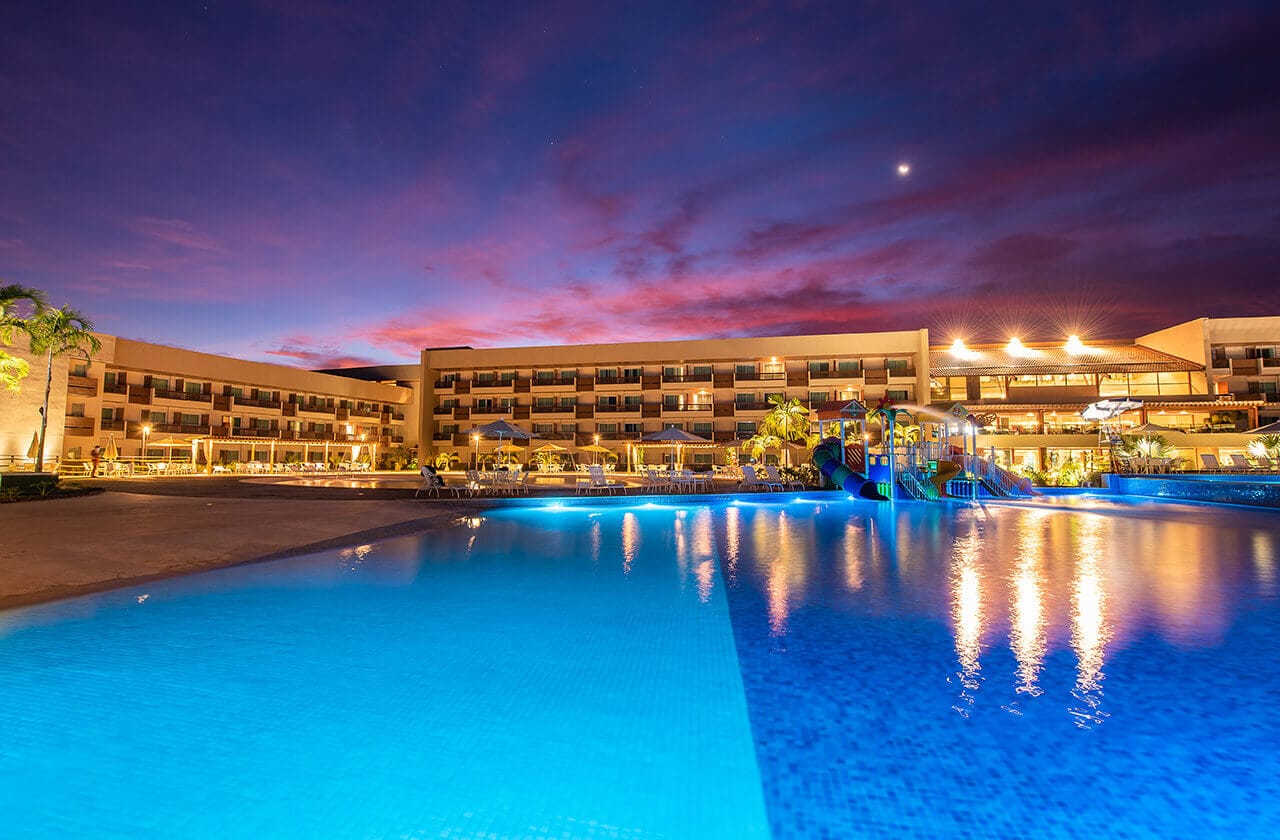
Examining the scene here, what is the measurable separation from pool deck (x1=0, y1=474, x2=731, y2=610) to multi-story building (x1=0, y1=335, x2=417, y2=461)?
20093 millimetres

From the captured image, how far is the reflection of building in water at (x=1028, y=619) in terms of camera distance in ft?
12.8

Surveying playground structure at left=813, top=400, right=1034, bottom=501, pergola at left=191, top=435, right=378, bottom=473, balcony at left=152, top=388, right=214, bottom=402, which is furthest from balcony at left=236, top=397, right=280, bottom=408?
playground structure at left=813, top=400, right=1034, bottom=501

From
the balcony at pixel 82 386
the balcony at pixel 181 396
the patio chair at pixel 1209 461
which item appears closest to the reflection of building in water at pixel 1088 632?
the patio chair at pixel 1209 461

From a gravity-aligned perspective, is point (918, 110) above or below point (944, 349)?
above

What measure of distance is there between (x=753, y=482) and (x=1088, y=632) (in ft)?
61.0

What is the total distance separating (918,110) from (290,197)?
2529 centimetres

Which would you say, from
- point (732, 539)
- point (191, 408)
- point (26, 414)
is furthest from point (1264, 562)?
point (191, 408)

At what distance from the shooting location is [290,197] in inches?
1011

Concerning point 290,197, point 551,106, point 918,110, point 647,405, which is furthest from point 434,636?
point 647,405

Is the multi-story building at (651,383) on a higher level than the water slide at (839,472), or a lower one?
higher

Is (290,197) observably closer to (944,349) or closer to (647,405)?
(647,405)

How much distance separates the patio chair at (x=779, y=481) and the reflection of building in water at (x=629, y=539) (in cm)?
947

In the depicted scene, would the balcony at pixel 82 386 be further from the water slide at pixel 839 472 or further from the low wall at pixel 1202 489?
the low wall at pixel 1202 489

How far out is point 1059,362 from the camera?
36531mm
